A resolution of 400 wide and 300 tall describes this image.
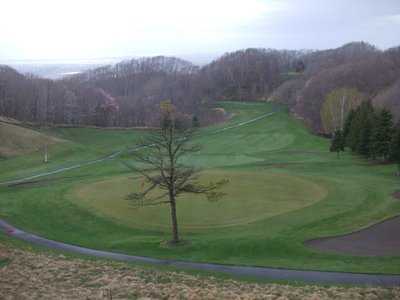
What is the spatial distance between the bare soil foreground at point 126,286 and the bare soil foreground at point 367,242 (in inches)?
281

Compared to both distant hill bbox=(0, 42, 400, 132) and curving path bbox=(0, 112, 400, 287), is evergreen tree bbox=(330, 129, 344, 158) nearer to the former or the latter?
distant hill bbox=(0, 42, 400, 132)

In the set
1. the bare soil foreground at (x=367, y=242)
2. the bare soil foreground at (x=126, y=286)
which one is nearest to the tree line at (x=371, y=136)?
the bare soil foreground at (x=367, y=242)

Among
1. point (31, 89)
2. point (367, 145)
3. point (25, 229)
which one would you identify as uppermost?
point (31, 89)

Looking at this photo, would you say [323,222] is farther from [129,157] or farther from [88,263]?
[129,157]

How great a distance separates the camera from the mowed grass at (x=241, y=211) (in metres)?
25.5

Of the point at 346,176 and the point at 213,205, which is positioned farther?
the point at 346,176

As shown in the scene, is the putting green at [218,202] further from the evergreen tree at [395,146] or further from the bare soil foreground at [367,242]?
the evergreen tree at [395,146]

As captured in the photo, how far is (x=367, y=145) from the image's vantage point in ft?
176

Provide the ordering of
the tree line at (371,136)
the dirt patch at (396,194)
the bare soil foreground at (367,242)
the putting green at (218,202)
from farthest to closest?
1. the tree line at (371,136)
2. the dirt patch at (396,194)
3. the putting green at (218,202)
4. the bare soil foreground at (367,242)

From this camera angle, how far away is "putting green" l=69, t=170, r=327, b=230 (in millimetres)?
31953

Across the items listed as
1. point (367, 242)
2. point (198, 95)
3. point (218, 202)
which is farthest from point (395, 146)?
point (198, 95)

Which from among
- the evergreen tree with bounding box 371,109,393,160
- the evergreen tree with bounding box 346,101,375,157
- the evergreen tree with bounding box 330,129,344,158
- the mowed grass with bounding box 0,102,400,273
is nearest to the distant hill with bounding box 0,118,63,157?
the mowed grass with bounding box 0,102,400,273

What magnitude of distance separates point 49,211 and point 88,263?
1557 cm

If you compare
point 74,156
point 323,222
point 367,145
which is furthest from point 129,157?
point 323,222
